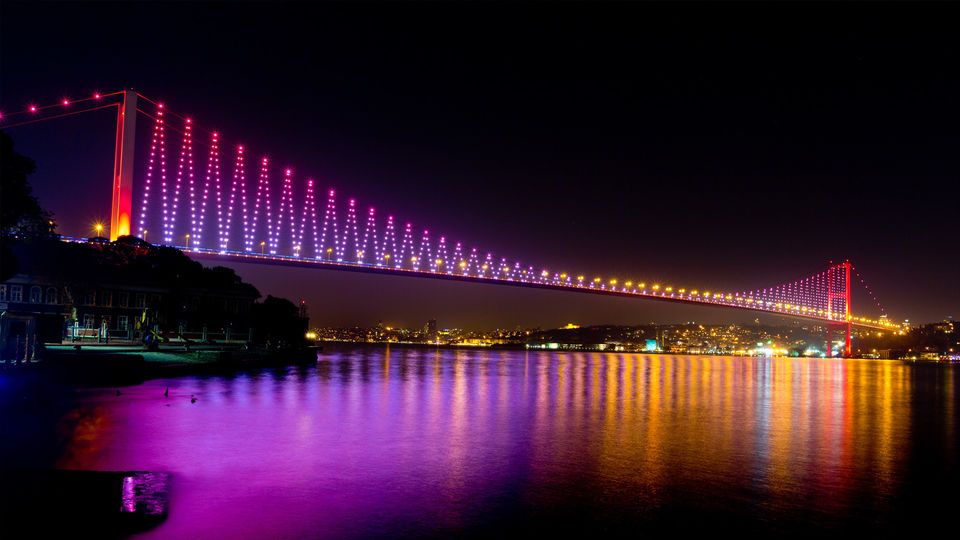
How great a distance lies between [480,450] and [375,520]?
20.0ft

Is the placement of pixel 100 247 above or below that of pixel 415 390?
above

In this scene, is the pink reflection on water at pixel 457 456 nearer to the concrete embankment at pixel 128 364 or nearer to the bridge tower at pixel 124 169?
the concrete embankment at pixel 128 364

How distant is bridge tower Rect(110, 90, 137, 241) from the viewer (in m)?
42.5

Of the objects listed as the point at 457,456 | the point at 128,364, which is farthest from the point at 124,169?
the point at 457,456

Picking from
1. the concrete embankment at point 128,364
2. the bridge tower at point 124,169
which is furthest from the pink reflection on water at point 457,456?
the bridge tower at point 124,169

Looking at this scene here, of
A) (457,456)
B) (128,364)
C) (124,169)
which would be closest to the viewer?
(457,456)

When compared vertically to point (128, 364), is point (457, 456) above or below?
below

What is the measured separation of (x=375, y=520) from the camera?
911 cm

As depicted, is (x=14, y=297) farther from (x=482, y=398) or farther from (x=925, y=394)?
(x=925, y=394)

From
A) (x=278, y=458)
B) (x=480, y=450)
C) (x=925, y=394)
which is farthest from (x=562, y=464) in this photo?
(x=925, y=394)

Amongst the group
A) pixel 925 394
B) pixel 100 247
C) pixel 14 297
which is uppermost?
pixel 100 247

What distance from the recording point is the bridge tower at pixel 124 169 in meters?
42.5

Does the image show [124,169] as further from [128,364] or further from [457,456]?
[457,456]

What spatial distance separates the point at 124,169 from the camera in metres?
43.4
